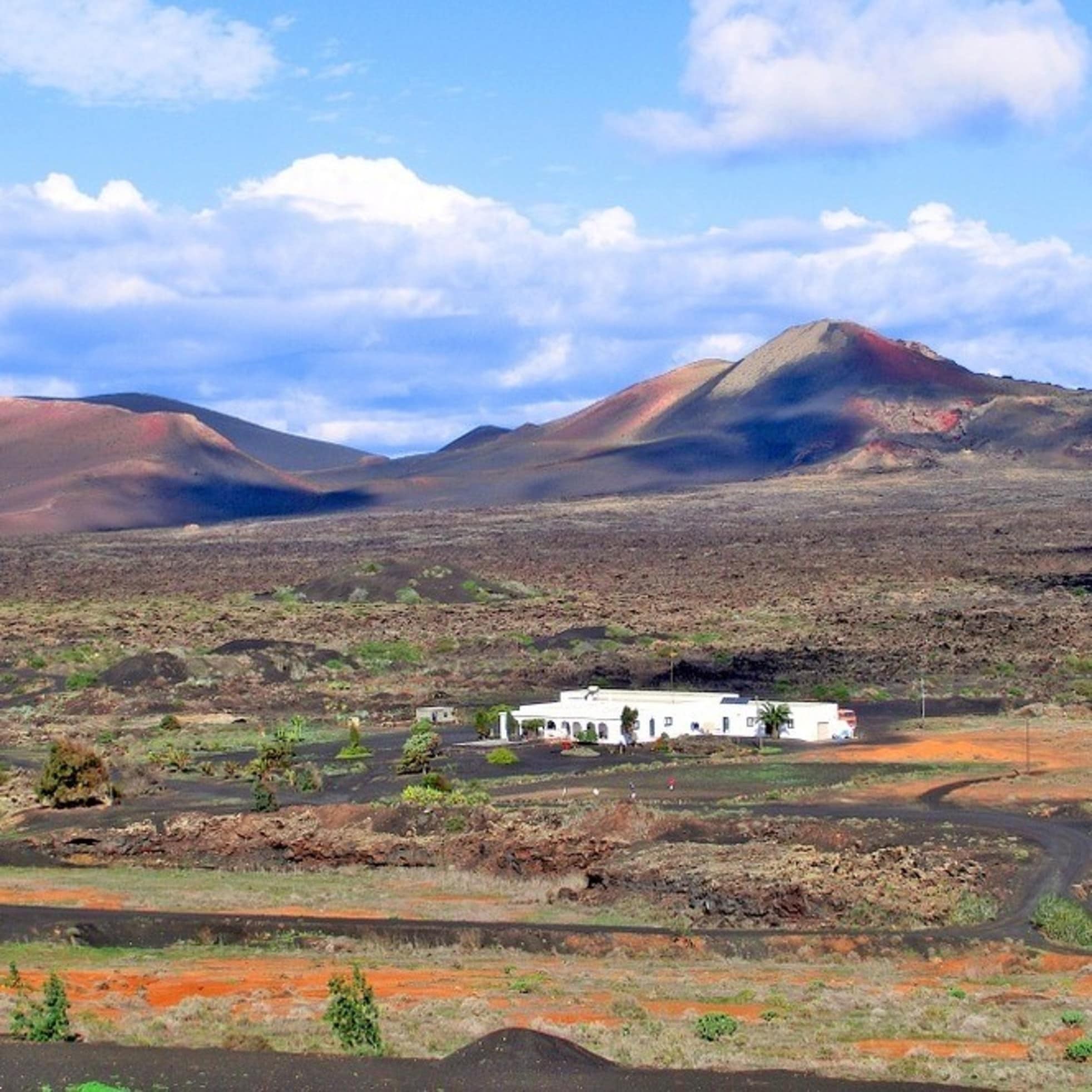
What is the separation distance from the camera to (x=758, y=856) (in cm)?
3494

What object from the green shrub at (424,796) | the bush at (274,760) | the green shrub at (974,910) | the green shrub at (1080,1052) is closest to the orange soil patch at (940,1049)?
the green shrub at (1080,1052)

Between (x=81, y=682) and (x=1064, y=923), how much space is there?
45439 mm

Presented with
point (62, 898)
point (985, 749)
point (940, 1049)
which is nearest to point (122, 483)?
point (985, 749)

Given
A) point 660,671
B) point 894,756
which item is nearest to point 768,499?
point 660,671

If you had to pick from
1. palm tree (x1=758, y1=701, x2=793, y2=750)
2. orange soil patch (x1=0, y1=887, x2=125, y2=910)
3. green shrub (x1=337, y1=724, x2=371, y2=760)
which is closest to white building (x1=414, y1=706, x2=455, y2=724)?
green shrub (x1=337, y1=724, x2=371, y2=760)

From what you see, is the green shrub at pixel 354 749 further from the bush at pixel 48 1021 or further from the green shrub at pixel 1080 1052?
the green shrub at pixel 1080 1052

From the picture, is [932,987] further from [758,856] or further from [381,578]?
[381,578]

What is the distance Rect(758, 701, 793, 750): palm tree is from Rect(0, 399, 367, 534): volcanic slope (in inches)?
4778

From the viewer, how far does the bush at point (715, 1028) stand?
69.6 ft

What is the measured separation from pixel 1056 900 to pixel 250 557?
338ft

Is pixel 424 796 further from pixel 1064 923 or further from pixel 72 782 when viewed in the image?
pixel 1064 923

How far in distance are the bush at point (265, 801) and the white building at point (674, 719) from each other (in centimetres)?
1328

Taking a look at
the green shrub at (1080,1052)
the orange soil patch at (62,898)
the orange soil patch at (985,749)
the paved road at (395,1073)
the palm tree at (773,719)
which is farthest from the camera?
the palm tree at (773,719)

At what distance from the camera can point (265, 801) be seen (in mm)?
41750
